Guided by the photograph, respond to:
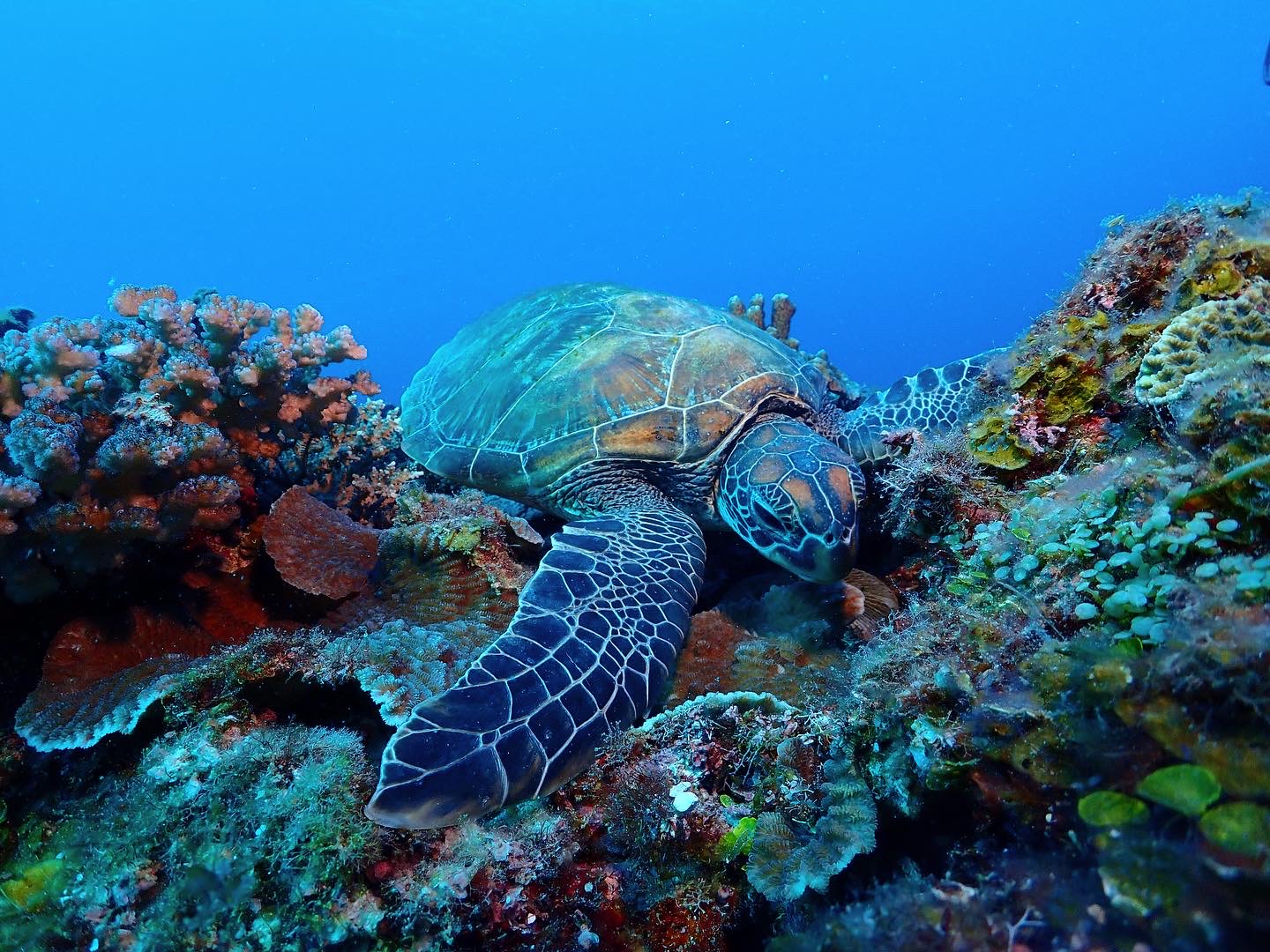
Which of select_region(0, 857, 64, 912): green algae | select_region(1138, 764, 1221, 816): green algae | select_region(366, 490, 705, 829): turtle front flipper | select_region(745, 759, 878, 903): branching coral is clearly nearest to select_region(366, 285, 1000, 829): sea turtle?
select_region(366, 490, 705, 829): turtle front flipper

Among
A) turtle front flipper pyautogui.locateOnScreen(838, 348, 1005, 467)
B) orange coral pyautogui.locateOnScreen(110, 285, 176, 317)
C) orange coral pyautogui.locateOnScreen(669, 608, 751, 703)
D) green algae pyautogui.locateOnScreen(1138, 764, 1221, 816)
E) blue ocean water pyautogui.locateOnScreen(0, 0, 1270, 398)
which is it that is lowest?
green algae pyautogui.locateOnScreen(1138, 764, 1221, 816)

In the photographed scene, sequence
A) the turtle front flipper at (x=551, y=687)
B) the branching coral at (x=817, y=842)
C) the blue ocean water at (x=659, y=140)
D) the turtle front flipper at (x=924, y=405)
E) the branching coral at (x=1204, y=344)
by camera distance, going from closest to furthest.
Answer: the branching coral at (x=817, y=842) → the turtle front flipper at (x=551, y=687) → the branching coral at (x=1204, y=344) → the turtle front flipper at (x=924, y=405) → the blue ocean water at (x=659, y=140)

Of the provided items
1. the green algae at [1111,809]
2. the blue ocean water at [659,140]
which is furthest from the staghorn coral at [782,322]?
the blue ocean water at [659,140]


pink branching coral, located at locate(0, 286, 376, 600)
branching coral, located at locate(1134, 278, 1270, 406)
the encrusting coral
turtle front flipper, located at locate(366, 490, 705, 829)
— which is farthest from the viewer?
pink branching coral, located at locate(0, 286, 376, 600)

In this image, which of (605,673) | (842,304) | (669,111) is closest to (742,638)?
(605,673)

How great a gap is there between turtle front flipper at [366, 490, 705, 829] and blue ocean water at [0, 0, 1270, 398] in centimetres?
8126

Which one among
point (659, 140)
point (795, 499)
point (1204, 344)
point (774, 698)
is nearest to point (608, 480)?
point (795, 499)

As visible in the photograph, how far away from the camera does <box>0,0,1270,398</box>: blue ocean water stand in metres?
85.6

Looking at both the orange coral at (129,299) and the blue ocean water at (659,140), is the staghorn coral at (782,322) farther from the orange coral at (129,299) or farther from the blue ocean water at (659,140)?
the blue ocean water at (659,140)

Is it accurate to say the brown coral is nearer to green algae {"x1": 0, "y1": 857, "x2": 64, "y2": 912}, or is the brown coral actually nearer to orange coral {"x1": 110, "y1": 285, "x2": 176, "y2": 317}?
green algae {"x1": 0, "y1": 857, "x2": 64, "y2": 912}

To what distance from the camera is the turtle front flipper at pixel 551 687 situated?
6.09ft

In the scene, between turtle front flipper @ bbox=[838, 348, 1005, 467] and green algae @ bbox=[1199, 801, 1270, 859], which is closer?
green algae @ bbox=[1199, 801, 1270, 859]

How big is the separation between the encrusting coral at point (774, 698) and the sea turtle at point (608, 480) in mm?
205

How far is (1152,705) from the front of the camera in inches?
43.9
